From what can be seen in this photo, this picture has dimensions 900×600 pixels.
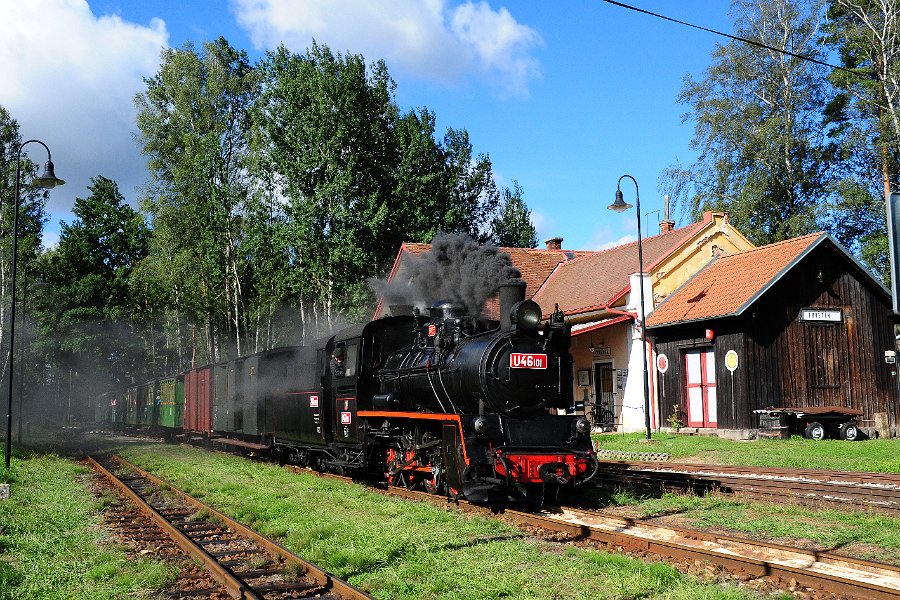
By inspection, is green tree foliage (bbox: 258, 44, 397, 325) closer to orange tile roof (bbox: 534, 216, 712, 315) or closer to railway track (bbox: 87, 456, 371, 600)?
orange tile roof (bbox: 534, 216, 712, 315)

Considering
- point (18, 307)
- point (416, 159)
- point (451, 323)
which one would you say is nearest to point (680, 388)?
point (451, 323)

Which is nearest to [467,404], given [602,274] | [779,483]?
[779,483]

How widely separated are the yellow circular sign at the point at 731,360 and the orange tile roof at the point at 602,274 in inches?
175

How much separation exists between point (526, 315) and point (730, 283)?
47.9 ft

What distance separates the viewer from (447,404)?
11594 mm

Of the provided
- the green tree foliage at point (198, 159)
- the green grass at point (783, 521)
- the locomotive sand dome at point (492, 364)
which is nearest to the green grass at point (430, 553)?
the locomotive sand dome at point (492, 364)

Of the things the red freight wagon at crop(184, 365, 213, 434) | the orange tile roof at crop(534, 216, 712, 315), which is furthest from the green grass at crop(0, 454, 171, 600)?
the orange tile roof at crop(534, 216, 712, 315)

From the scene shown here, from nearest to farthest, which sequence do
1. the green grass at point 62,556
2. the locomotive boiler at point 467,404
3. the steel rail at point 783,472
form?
the green grass at point 62,556, the locomotive boiler at point 467,404, the steel rail at point 783,472

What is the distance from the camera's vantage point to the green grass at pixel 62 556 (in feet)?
23.1

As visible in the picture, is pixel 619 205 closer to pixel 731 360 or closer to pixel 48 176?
pixel 731 360

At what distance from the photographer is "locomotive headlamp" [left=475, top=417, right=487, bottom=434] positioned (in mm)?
10156

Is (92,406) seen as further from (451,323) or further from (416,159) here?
(451,323)

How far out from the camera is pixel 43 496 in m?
13.6

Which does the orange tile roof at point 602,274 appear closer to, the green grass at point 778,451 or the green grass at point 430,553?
the green grass at point 778,451
